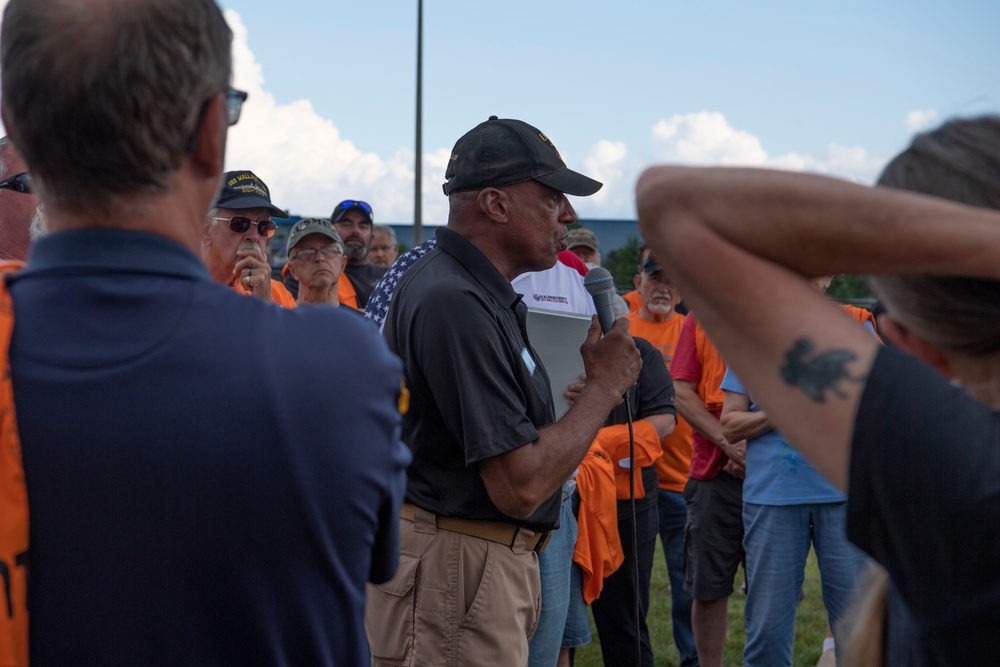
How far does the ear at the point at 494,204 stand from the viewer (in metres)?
3.07

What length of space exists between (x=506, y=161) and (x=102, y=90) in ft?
6.61

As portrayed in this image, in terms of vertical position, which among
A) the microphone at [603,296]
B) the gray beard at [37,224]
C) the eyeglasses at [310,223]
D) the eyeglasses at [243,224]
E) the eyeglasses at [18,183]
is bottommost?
the eyeglasses at [310,223]

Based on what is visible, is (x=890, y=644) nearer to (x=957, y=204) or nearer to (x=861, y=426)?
(x=861, y=426)

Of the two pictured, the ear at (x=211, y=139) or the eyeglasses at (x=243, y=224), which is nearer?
the ear at (x=211, y=139)

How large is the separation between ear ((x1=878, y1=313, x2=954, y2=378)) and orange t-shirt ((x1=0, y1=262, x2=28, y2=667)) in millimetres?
1123

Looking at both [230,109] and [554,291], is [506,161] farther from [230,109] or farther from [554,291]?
[230,109]

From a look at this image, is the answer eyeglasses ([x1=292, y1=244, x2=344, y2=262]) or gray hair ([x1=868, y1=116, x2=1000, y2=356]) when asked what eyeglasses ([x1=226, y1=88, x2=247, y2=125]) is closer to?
gray hair ([x1=868, y1=116, x2=1000, y2=356])

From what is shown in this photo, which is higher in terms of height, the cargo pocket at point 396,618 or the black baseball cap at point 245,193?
the black baseball cap at point 245,193

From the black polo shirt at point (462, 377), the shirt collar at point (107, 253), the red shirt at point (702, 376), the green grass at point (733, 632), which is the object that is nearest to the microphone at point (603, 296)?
the black polo shirt at point (462, 377)

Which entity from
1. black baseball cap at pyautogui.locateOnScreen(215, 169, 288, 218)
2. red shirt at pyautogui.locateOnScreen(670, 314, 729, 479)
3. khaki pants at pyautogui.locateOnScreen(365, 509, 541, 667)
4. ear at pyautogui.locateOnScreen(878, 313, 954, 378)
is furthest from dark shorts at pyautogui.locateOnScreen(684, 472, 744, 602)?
ear at pyautogui.locateOnScreen(878, 313, 954, 378)

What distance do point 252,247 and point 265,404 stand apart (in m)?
2.99

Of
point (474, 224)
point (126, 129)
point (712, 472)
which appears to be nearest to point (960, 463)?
point (126, 129)

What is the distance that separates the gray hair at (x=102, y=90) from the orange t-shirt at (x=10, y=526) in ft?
0.70

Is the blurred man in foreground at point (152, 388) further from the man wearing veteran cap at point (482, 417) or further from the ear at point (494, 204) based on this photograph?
the ear at point (494, 204)
